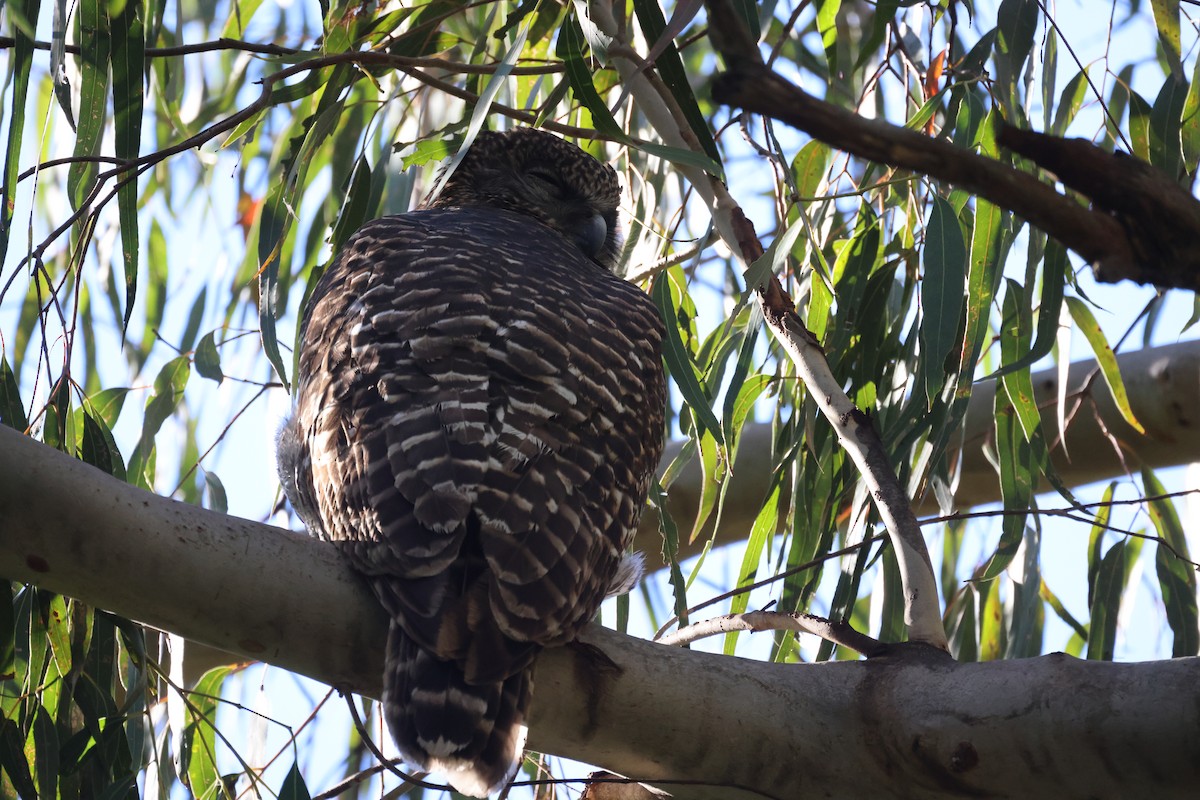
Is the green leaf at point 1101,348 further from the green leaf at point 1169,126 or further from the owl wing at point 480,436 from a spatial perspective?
the owl wing at point 480,436

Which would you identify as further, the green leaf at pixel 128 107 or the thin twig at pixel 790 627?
the green leaf at pixel 128 107

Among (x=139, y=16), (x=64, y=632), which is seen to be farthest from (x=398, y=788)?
(x=139, y=16)

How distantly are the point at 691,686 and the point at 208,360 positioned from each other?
180 centimetres

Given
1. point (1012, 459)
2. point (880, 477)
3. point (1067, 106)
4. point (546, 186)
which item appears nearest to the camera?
point (880, 477)

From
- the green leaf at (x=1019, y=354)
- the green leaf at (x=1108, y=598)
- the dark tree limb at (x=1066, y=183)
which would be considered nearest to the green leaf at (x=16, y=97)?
the dark tree limb at (x=1066, y=183)

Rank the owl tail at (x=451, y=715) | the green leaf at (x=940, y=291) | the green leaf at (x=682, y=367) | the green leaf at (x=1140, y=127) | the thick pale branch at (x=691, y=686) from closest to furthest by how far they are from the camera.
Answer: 1. the thick pale branch at (x=691, y=686)
2. the owl tail at (x=451, y=715)
3. the green leaf at (x=940, y=291)
4. the green leaf at (x=682, y=367)
5. the green leaf at (x=1140, y=127)

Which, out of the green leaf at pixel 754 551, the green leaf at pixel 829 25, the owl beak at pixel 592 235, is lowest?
the green leaf at pixel 754 551

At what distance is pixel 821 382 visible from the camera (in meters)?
2.33

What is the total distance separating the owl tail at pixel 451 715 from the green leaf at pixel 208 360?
154 cm

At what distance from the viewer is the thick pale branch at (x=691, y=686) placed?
1613 mm

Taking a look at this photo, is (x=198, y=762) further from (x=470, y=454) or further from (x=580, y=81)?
(x=580, y=81)

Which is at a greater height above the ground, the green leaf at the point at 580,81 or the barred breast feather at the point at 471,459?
the green leaf at the point at 580,81

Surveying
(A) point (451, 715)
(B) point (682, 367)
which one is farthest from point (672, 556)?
(A) point (451, 715)

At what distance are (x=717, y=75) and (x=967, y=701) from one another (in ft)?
3.31
